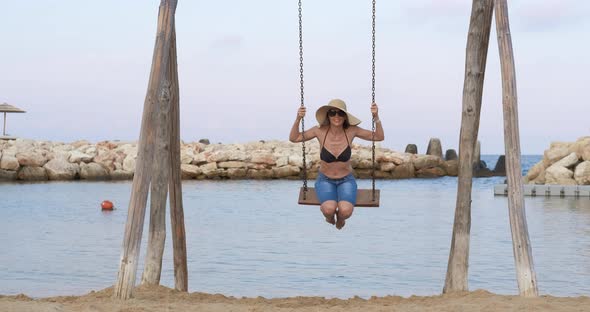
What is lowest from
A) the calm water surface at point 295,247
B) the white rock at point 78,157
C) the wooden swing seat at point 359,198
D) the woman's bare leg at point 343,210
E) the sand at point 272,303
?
the calm water surface at point 295,247

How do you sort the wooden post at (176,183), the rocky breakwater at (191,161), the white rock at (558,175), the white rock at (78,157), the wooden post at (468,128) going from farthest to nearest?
1. the white rock at (78,157)
2. the rocky breakwater at (191,161)
3. the white rock at (558,175)
4. the wooden post at (176,183)
5. the wooden post at (468,128)

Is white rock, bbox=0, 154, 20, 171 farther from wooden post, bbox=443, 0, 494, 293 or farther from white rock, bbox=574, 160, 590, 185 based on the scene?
wooden post, bbox=443, 0, 494, 293

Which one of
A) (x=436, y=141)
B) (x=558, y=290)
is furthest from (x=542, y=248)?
(x=436, y=141)

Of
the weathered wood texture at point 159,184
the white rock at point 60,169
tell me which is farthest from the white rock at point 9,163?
the weathered wood texture at point 159,184

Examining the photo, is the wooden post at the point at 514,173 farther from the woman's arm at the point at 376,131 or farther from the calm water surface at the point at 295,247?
the calm water surface at the point at 295,247

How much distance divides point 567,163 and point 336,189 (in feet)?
90.2

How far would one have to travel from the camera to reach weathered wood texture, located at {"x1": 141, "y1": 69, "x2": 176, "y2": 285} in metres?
9.33

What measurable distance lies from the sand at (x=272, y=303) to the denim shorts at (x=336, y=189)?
1.03 m

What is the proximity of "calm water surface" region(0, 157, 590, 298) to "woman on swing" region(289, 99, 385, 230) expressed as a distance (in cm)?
423

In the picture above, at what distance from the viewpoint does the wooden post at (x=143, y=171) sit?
813 cm

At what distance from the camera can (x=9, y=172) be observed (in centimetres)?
4956

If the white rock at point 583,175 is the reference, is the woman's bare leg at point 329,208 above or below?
below

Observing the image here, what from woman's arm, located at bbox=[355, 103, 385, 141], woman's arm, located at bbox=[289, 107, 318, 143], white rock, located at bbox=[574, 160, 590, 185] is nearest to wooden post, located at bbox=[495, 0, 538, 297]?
woman's arm, located at bbox=[355, 103, 385, 141]

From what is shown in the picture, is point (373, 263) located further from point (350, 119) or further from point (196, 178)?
point (196, 178)
